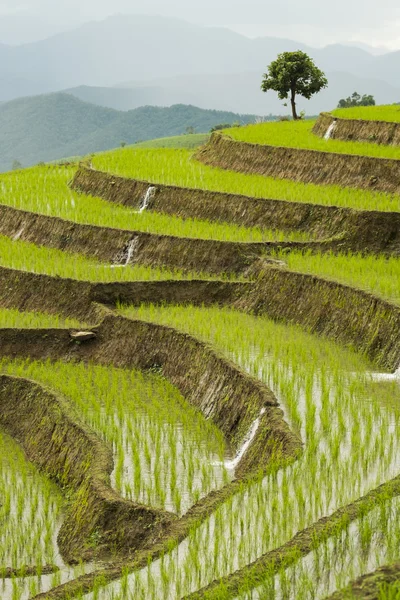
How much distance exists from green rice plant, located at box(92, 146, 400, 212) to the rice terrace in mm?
90

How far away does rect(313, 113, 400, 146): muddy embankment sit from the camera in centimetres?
1944

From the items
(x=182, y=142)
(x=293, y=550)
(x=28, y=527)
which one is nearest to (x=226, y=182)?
(x=28, y=527)

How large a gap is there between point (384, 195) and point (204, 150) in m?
7.64

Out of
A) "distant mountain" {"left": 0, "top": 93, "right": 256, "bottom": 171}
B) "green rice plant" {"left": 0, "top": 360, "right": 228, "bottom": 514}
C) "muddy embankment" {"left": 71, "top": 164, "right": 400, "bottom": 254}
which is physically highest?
"muddy embankment" {"left": 71, "top": 164, "right": 400, "bottom": 254}

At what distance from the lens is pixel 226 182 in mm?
18766

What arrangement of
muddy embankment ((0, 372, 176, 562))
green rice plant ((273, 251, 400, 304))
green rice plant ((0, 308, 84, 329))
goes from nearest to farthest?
muddy embankment ((0, 372, 176, 562)) → green rice plant ((273, 251, 400, 304)) → green rice plant ((0, 308, 84, 329))

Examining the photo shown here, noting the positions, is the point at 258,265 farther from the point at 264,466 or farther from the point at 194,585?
the point at 194,585

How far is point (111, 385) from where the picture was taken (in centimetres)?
1162

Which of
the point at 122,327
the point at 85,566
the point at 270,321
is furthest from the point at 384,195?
the point at 85,566

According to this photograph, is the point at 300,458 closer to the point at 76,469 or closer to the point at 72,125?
the point at 76,469

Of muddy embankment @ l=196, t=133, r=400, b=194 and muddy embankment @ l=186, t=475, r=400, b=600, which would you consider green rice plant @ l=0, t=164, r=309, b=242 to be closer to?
muddy embankment @ l=196, t=133, r=400, b=194

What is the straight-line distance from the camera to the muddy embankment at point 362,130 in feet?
63.8

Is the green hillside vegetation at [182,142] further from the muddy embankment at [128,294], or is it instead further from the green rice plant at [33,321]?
the green rice plant at [33,321]

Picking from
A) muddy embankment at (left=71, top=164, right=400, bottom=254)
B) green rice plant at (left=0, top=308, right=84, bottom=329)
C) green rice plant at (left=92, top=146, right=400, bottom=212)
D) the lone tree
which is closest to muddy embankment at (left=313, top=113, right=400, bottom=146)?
green rice plant at (left=92, top=146, right=400, bottom=212)
